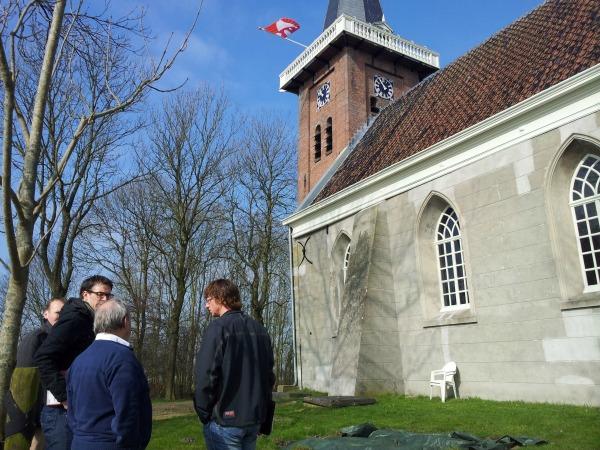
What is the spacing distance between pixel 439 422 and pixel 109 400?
6.53 meters

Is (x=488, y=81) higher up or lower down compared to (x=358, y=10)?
lower down

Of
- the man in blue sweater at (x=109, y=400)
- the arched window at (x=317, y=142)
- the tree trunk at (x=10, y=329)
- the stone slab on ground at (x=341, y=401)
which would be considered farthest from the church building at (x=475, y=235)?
the man in blue sweater at (x=109, y=400)

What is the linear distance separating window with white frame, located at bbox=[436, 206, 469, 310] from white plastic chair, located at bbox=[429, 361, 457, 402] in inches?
60.6

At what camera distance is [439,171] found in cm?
1296

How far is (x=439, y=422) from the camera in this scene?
811 cm

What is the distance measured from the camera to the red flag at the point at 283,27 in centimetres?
2472

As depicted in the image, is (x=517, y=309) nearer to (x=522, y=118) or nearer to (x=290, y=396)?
(x=522, y=118)

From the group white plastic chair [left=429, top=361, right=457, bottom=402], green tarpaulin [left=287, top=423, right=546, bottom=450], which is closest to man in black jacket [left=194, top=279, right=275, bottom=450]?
green tarpaulin [left=287, top=423, right=546, bottom=450]

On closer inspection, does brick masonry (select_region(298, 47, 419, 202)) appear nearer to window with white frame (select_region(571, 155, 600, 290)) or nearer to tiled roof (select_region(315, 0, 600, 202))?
tiled roof (select_region(315, 0, 600, 202))

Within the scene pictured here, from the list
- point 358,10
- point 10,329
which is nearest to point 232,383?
point 10,329

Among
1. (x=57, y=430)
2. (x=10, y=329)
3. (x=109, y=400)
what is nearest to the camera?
(x=109, y=400)

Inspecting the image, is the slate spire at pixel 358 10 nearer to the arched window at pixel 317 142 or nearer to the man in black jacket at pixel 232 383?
the arched window at pixel 317 142

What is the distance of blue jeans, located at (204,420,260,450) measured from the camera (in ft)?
11.2

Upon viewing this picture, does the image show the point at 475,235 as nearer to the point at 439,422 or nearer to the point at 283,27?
the point at 439,422
